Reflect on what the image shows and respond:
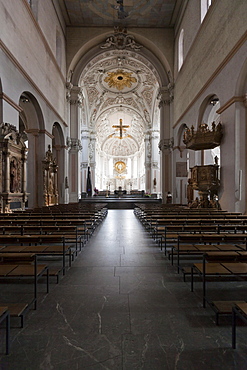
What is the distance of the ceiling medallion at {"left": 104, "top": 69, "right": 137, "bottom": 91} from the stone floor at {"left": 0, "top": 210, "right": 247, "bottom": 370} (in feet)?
83.9

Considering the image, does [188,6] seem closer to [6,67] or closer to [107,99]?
[6,67]

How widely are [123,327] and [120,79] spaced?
28063mm

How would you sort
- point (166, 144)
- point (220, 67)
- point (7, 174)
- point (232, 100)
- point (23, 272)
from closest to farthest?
point (23, 272) → point (7, 174) → point (232, 100) → point (220, 67) → point (166, 144)

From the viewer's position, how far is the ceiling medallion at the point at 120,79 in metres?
26.3

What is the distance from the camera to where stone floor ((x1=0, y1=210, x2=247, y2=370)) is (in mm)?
1901

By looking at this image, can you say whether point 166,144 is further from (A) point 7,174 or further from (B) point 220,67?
(A) point 7,174

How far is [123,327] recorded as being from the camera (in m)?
A: 2.37

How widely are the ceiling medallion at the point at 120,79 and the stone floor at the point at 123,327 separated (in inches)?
1007

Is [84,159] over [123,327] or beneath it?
over

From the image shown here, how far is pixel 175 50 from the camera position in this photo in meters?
19.1

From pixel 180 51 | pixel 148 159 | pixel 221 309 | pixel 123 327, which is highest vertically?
pixel 180 51

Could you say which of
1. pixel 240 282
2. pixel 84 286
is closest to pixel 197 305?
pixel 240 282

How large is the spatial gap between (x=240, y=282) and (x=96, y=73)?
25.9 meters

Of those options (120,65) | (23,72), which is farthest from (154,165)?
(23,72)
